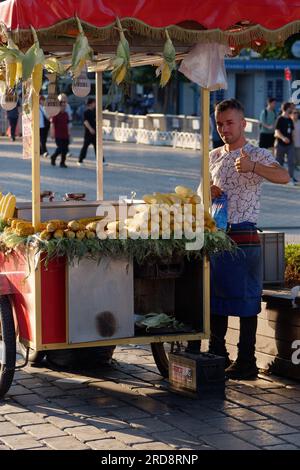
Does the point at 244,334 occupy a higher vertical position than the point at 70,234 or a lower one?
lower

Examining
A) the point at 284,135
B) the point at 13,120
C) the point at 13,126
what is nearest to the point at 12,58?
the point at 284,135

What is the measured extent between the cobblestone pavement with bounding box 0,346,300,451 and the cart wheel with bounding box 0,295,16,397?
0.17 meters

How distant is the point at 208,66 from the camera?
274 inches

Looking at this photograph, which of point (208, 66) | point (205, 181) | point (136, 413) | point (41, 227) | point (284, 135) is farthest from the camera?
point (284, 135)

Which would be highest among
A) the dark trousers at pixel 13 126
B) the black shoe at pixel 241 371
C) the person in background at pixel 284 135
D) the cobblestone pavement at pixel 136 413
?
the dark trousers at pixel 13 126

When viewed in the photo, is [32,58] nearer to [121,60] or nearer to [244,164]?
[121,60]

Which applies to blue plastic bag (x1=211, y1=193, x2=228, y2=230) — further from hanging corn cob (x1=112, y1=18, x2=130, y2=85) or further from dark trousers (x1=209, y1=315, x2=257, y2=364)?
hanging corn cob (x1=112, y1=18, x2=130, y2=85)

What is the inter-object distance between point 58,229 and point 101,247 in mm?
291

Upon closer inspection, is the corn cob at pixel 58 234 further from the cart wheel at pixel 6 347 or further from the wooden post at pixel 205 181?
the wooden post at pixel 205 181

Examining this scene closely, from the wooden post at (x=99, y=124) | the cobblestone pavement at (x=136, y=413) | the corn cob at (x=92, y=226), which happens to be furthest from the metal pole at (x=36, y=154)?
the wooden post at (x=99, y=124)

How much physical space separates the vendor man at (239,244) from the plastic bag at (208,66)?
0.51 m

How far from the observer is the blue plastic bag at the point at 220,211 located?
24.0 feet

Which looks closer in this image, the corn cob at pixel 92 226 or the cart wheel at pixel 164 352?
the corn cob at pixel 92 226

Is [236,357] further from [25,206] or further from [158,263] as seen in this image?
[25,206]
